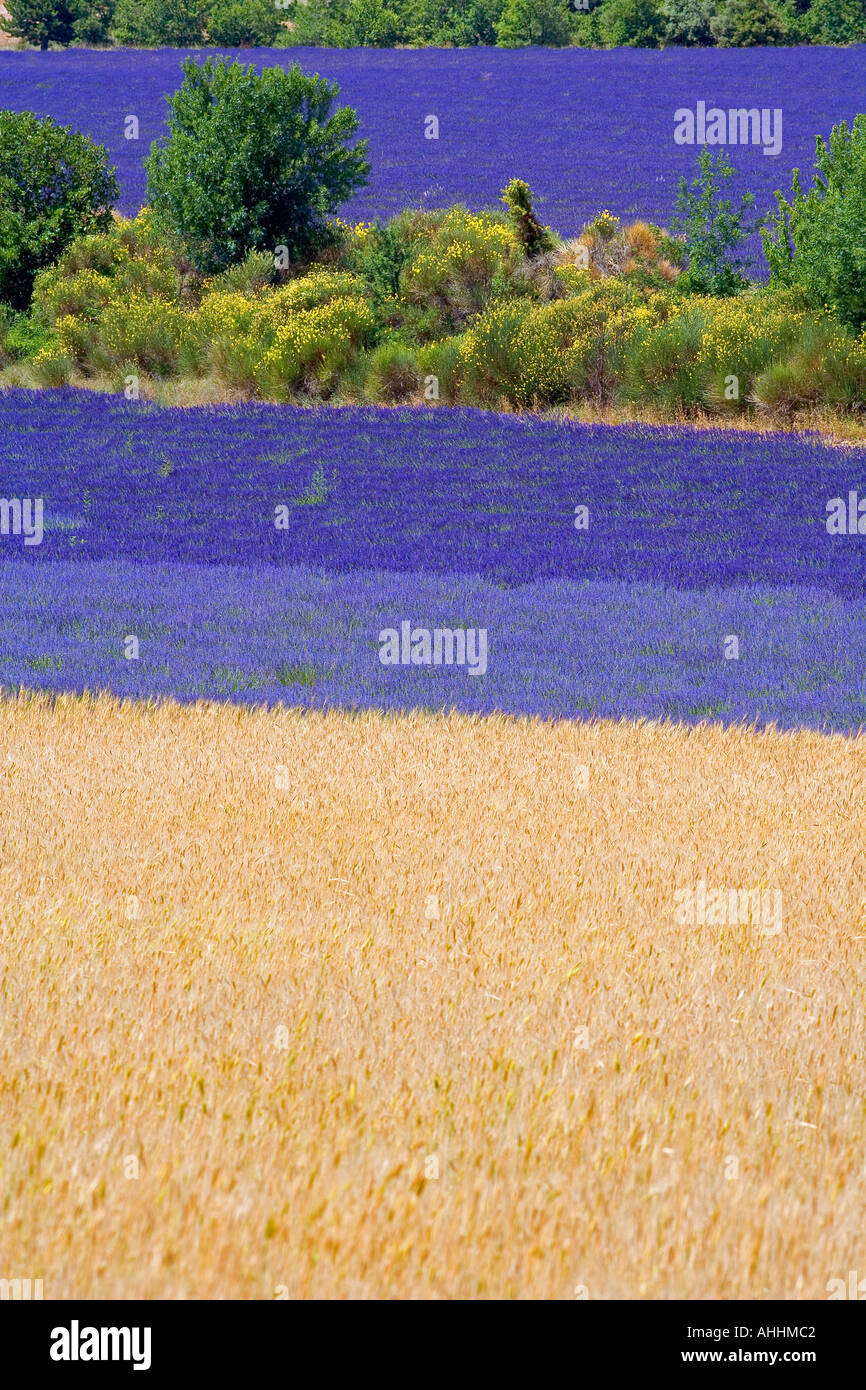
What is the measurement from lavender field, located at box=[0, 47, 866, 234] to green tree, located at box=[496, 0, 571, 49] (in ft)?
18.3

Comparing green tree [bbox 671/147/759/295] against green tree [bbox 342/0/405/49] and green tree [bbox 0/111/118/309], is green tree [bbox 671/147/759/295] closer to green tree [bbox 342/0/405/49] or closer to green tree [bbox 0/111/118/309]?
green tree [bbox 0/111/118/309]

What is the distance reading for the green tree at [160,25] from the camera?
57.0 m

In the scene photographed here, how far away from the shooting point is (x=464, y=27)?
57.3m

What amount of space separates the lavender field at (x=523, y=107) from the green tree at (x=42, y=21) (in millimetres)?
8343

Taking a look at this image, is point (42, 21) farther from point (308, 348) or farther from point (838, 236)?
point (838, 236)

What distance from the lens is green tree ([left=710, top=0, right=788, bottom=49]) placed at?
4981 cm

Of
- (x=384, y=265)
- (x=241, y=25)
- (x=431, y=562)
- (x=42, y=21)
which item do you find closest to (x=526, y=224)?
(x=384, y=265)

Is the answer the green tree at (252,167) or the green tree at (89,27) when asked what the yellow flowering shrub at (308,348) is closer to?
the green tree at (252,167)

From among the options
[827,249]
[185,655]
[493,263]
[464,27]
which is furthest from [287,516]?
[464,27]

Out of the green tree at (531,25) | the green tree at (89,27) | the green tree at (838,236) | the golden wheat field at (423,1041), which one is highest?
the green tree at (89,27)

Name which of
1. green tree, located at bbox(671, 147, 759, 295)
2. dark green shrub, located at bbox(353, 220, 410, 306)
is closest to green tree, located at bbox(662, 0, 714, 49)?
green tree, located at bbox(671, 147, 759, 295)

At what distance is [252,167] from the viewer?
28156 mm

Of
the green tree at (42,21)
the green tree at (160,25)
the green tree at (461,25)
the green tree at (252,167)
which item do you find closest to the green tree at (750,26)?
the green tree at (461,25)

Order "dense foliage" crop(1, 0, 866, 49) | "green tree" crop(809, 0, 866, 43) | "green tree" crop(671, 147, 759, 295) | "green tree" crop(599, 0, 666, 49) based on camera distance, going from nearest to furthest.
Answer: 1. "green tree" crop(671, 147, 759, 295)
2. "dense foliage" crop(1, 0, 866, 49)
3. "green tree" crop(809, 0, 866, 43)
4. "green tree" crop(599, 0, 666, 49)
